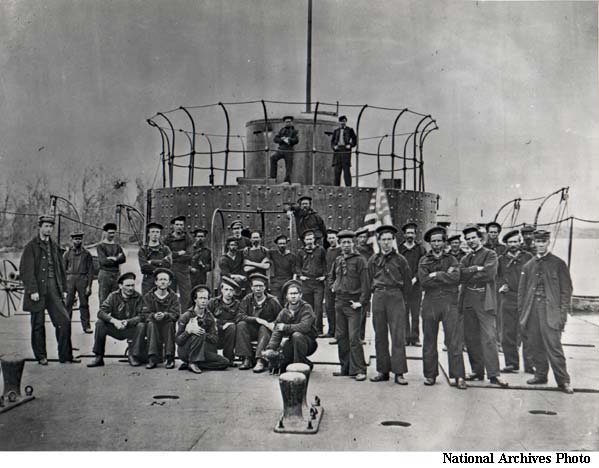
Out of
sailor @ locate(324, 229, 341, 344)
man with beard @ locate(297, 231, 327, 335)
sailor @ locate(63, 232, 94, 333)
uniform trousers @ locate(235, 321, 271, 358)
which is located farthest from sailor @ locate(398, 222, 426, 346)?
sailor @ locate(63, 232, 94, 333)

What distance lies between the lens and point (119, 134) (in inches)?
366

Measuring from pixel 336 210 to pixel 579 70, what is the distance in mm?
4846

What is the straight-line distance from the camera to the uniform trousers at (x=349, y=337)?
654cm

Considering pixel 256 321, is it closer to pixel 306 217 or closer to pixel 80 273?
pixel 306 217

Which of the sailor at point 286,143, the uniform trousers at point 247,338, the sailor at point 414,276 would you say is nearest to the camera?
the uniform trousers at point 247,338

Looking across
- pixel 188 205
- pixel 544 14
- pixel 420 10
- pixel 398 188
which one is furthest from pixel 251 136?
pixel 544 14

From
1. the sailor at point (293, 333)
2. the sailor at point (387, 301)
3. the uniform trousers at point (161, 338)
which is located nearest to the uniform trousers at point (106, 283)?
the uniform trousers at point (161, 338)

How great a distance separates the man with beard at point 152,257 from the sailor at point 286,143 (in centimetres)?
291

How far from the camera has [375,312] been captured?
650cm

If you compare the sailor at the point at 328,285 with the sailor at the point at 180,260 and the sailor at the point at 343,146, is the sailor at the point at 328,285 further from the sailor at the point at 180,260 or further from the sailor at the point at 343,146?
the sailor at the point at 180,260

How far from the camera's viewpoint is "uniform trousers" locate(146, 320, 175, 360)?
6968 mm

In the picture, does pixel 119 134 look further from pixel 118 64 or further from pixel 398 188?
pixel 398 188

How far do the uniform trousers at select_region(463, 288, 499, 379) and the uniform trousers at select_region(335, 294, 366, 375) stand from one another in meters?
1.20

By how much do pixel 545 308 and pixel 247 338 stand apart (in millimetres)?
3376
